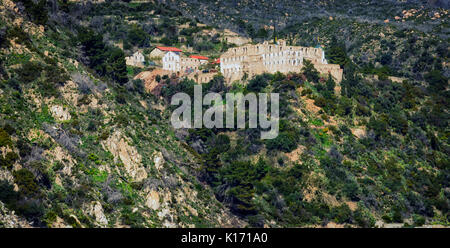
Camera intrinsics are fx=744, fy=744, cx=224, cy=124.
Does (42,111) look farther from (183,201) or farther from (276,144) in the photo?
(276,144)

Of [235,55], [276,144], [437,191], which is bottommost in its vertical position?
[437,191]

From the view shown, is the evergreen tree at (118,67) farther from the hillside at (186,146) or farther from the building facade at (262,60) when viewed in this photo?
the building facade at (262,60)

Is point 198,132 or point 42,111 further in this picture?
point 198,132

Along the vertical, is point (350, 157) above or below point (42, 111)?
below

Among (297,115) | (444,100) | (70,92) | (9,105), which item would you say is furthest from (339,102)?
(9,105)

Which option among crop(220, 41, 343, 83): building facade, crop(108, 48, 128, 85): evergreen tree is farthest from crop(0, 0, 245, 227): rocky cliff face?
crop(220, 41, 343, 83): building facade

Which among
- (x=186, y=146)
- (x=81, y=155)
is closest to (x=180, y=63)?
(x=186, y=146)

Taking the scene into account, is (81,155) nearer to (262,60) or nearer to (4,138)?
(4,138)
